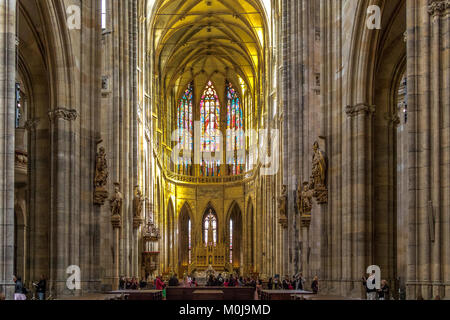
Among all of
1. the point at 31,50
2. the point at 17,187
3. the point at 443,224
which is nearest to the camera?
the point at 443,224

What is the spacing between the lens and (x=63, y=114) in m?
24.3

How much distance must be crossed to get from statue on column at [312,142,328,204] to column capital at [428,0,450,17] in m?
10.6

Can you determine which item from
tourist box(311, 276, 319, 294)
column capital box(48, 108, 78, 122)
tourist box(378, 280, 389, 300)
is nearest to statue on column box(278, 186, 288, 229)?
tourist box(311, 276, 319, 294)

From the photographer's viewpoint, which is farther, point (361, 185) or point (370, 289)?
point (361, 185)

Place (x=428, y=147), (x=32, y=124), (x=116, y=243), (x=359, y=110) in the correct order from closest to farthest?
(x=428, y=147) → (x=359, y=110) → (x=32, y=124) → (x=116, y=243)

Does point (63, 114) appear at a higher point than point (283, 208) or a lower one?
higher

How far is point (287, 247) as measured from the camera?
39.1 meters

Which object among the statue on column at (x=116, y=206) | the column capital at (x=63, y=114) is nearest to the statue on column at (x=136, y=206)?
the statue on column at (x=116, y=206)

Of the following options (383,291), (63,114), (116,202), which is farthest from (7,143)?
(116,202)

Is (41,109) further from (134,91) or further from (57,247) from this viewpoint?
(134,91)

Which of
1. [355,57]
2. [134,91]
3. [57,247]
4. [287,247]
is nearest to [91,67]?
[57,247]

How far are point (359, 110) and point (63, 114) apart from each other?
9.86m

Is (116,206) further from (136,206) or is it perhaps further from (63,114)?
(63,114)

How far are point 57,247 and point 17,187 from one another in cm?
1153
